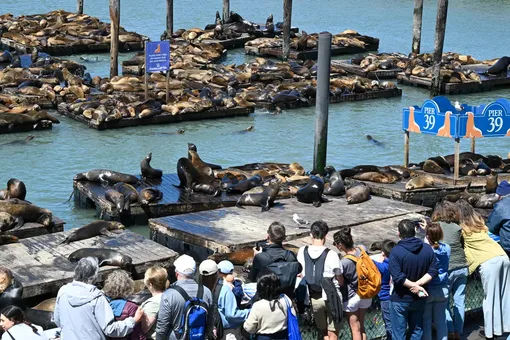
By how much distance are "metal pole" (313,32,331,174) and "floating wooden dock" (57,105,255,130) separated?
4846 millimetres

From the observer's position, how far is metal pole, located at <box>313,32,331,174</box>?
41.5 ft

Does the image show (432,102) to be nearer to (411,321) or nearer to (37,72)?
(411,321)

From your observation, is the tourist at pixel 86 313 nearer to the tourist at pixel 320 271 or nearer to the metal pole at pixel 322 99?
Result: the tourist at pixel 320 271

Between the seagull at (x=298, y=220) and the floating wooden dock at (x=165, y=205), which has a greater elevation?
the seagull at (x=298, y=220)

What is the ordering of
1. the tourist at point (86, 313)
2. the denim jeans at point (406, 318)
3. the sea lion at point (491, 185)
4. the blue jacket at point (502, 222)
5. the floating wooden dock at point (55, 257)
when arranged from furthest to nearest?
1. the sea lion at point (491, 185)
2. the floating wooden dock at point (55, 257)
3. the blue jacket at point (502, 222)
4. the denim jeans at point (406, 318)
5. the tourist at point (86, 313)

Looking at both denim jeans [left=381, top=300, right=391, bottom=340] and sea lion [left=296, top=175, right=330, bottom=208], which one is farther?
sea lion [left=296, top=175, right=330, bottom=208]

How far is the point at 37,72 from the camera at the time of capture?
68.2 feet

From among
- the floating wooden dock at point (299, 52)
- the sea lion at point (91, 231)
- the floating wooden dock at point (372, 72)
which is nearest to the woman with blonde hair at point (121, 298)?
the sea lion at point (91, 231)

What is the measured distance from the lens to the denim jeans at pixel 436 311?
5914 millimetres

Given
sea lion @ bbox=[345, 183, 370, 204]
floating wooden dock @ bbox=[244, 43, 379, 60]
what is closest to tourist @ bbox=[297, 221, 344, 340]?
sea lion @ bbox=[345, 183, 370, 204]

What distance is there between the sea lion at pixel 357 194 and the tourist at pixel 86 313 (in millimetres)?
5997

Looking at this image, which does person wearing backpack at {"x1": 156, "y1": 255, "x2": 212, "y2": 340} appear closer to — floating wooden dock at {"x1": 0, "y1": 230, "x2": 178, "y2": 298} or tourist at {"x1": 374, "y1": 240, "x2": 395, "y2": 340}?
tourist at {"x1": 374, "y1": 240, "x2": 395, "y2": 340}

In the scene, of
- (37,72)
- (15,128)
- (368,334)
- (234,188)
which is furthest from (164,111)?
(368,334)

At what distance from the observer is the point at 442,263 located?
5914 millimetres
